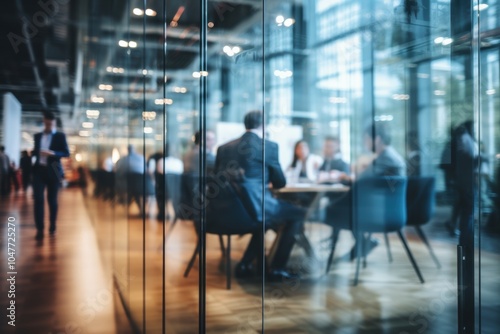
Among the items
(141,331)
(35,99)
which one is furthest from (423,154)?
(35,99)

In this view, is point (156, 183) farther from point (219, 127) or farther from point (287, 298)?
point (219, 127)

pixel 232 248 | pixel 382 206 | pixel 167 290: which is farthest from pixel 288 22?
pixel 167 290

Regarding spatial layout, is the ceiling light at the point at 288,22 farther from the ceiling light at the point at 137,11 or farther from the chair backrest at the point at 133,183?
the chair backrest at the point at 133,183

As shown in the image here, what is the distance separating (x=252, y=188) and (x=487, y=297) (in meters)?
1.80

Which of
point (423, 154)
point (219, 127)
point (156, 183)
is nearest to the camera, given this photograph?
point (156, 183)

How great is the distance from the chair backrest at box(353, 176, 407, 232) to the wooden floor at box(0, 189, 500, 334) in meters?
0.34

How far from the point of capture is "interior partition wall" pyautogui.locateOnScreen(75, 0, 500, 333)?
2176 millimetres

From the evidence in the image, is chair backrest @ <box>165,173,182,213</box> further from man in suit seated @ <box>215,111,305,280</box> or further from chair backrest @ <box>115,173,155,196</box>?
man in suit seated @ <box>215,111,305,280</box>

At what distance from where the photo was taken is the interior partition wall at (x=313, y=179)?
2.18 m

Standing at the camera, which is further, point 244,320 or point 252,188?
point 252,188

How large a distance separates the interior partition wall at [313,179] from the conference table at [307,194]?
40mm

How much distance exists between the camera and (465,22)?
212 centimetres

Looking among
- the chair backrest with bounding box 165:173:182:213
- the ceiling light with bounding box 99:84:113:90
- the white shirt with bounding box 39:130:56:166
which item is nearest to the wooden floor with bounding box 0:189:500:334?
the white shirt with bounding box 39:130:56:166

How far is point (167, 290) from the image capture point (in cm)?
295
